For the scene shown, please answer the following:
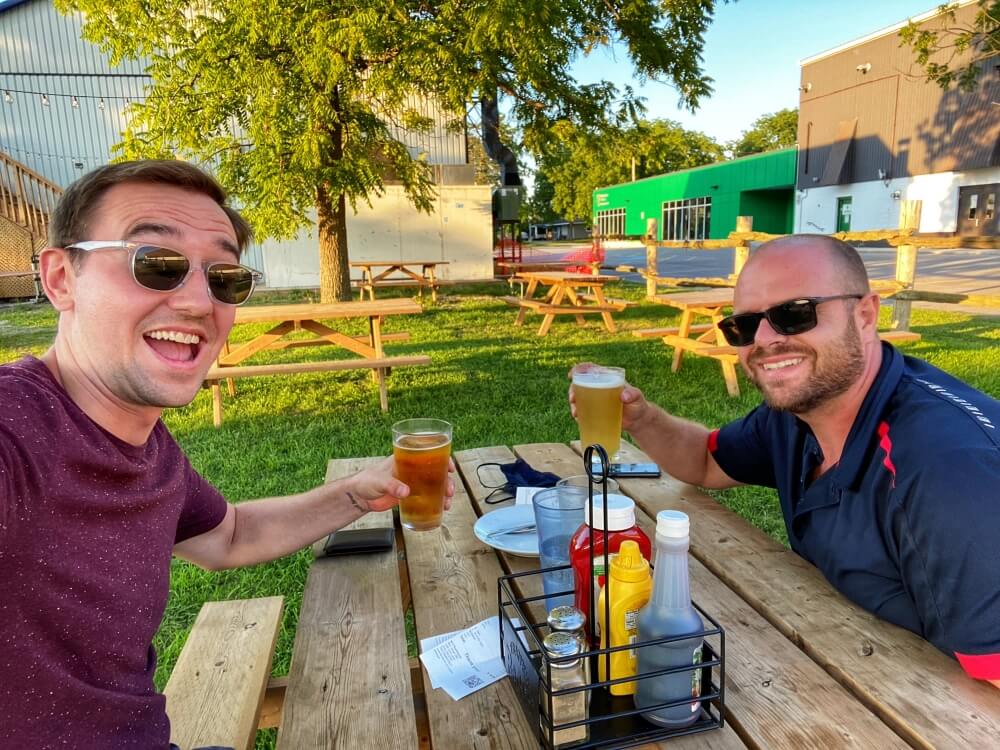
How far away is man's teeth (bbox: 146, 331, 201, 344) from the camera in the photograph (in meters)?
1.30

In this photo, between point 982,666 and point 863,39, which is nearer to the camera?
point 982,666

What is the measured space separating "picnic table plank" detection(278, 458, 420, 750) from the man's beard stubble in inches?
42.7

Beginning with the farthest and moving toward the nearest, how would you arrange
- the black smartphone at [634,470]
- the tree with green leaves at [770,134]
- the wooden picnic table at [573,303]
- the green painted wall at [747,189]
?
the tree with green leaves at [770,134] < the green painted wall at [747,189] < the wooden picnic table at [573,303] < the black smartphone at [634,470]

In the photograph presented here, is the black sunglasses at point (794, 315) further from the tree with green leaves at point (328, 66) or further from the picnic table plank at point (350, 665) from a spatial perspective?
the tree with green leaves at point (328, 66)

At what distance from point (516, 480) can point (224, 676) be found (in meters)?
1.01

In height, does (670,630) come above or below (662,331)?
above

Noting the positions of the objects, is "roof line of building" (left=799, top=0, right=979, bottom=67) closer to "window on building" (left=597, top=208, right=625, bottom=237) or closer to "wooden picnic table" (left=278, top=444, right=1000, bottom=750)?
"window on building" (left=597, top=208, right=625, bottom=237)

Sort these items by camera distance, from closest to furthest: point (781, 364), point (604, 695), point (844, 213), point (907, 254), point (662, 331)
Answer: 1. point (604, 695)
2. point (781, 364)
3. point (662, 331)
4. point (907, 254)
5. point (844, 213)

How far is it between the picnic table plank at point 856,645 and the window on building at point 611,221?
54.9 metres

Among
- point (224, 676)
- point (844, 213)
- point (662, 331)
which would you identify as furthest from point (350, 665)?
point (844, 213)

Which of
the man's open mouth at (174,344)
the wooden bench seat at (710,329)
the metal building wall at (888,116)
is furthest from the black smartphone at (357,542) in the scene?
the metal building wall at (888,116)

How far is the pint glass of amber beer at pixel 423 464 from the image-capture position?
66.6 inches

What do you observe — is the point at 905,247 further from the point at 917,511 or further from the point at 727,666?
the point at 727,666

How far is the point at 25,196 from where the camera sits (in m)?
16.1
